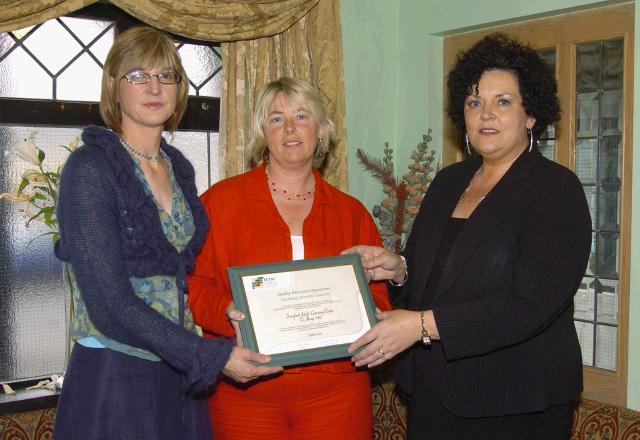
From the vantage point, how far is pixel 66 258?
200 cm

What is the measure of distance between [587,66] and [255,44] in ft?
5.43

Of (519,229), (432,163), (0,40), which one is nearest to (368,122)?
(432,163)

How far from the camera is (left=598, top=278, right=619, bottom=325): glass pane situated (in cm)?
363

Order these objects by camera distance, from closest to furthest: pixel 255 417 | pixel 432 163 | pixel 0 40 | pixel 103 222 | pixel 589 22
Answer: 1. pixel 103 222
2. pixel 255 417
3. pixel 0 40
4. pixel 589 22
5. pixel 432 163

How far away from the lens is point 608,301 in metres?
3.66

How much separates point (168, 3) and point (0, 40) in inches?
30.2

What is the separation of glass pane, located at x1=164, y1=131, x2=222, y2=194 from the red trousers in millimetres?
1766

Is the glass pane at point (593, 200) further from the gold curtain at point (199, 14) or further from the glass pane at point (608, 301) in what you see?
the gold curtain at point (199, 14)

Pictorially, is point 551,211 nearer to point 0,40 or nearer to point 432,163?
point 432,163

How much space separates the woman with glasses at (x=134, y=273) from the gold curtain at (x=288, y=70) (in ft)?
4.83

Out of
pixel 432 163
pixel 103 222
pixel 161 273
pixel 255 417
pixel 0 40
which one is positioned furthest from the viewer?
pixel 432 163

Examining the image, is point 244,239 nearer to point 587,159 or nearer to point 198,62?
point 198,62

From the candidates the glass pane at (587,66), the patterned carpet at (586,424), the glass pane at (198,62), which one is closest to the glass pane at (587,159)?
the glass pane at (587,66)

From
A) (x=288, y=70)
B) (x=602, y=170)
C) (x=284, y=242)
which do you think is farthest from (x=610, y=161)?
(x=284, y=242)
